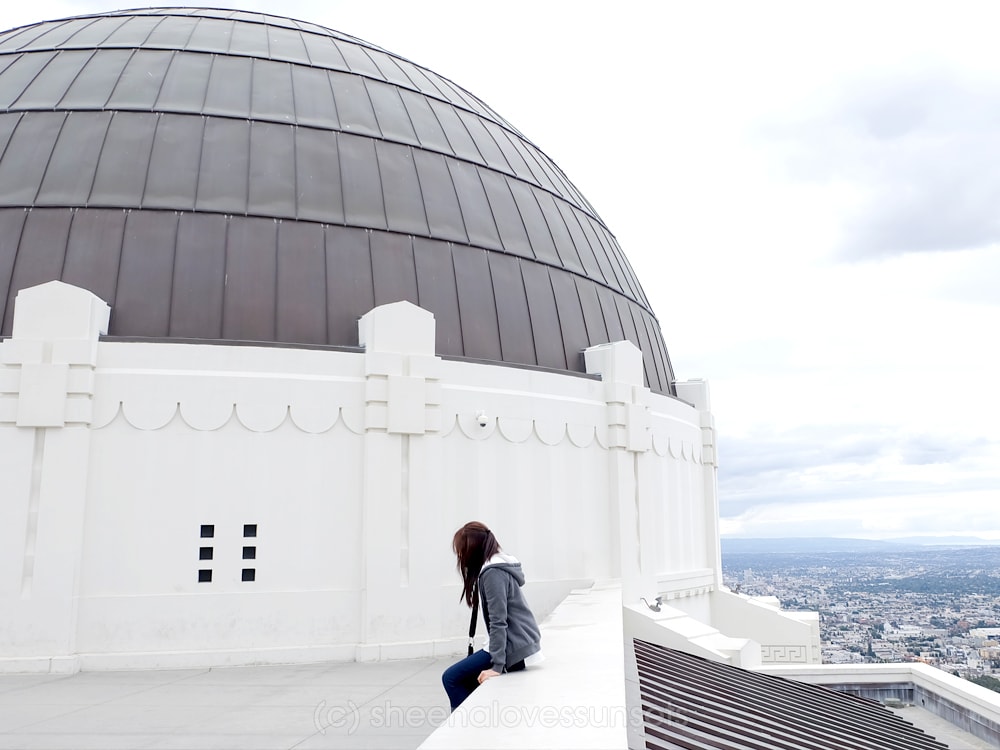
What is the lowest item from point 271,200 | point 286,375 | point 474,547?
point 474,547

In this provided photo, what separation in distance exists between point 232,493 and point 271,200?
5.32m

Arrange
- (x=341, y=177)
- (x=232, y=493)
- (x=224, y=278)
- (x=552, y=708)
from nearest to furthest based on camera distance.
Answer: (x=552, y=708) < (x=232, y=493) < (x=224, y=278) < (x=341, y=177)

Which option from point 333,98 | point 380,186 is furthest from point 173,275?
point 333,98

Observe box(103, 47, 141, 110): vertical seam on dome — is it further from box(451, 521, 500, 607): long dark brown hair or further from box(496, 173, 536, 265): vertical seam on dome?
box(451, 521, 500, 607): long dark brown hair

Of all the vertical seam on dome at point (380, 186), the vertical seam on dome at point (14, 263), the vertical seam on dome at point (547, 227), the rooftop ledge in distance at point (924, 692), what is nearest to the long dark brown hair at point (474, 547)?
the rooftop ledge in distance at point (924, 692)

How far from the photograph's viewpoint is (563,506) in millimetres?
13914

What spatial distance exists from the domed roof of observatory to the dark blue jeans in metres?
7.27

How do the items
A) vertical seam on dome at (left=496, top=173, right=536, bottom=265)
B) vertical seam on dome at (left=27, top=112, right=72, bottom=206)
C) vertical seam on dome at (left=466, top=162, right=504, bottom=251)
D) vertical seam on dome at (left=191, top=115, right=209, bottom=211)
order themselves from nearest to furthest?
1. vertical seam on dome at (left=27, top=112, right=72, bottom=206)
2. vertical seam on dome at (left=191, top=115, right=209, bottom=211)
3. vertical seam on dome at (left=466, top=162, right=504, bottom=251)
4. vertical seam on dome at (left=496, top=173, right=536, bottom=265)

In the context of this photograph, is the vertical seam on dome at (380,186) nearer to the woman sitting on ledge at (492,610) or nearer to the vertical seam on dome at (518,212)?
the vertical seam on dome at (518,212)

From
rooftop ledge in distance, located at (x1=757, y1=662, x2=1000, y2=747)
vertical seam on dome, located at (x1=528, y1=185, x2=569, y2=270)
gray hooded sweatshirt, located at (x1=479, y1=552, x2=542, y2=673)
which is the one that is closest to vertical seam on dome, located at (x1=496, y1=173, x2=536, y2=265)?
vertical seam on dome, located at (x1=528, y1=185, x2=569, y2=270)

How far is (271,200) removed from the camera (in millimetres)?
13992

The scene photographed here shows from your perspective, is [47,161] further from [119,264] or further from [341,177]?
[341,177]

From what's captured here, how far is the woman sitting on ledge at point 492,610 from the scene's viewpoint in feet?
18.9

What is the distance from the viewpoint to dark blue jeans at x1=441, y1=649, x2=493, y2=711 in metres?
5.95
